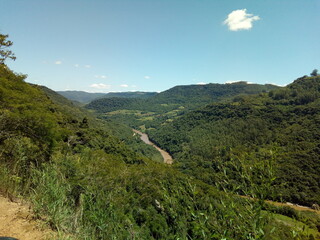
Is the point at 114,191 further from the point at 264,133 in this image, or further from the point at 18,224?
the point at 264,133

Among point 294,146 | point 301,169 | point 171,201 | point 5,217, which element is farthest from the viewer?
point 294,146

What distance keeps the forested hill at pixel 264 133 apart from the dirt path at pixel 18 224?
83.3 ft

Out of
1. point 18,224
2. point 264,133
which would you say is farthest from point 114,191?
point 264,133

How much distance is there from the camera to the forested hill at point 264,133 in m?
48.3

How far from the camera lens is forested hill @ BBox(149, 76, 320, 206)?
48.3 meters

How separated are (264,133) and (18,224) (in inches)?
3759

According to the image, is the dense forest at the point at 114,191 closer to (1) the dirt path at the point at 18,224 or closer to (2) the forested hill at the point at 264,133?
(1) the dirt path at the point at 18,224

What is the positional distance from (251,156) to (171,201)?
65.7 inches

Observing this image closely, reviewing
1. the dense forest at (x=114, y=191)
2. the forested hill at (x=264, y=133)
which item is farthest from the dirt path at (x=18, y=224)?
→ the forested hill at (x=264, y=133)

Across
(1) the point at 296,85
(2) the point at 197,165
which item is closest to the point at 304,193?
(2) the point at 197,165

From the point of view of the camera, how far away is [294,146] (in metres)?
59.5

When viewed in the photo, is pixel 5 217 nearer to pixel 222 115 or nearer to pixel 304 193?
pixel 304 193

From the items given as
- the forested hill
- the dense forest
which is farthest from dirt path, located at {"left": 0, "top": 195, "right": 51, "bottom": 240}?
the forested hill

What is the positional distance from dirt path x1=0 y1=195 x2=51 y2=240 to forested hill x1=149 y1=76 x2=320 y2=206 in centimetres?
2539
